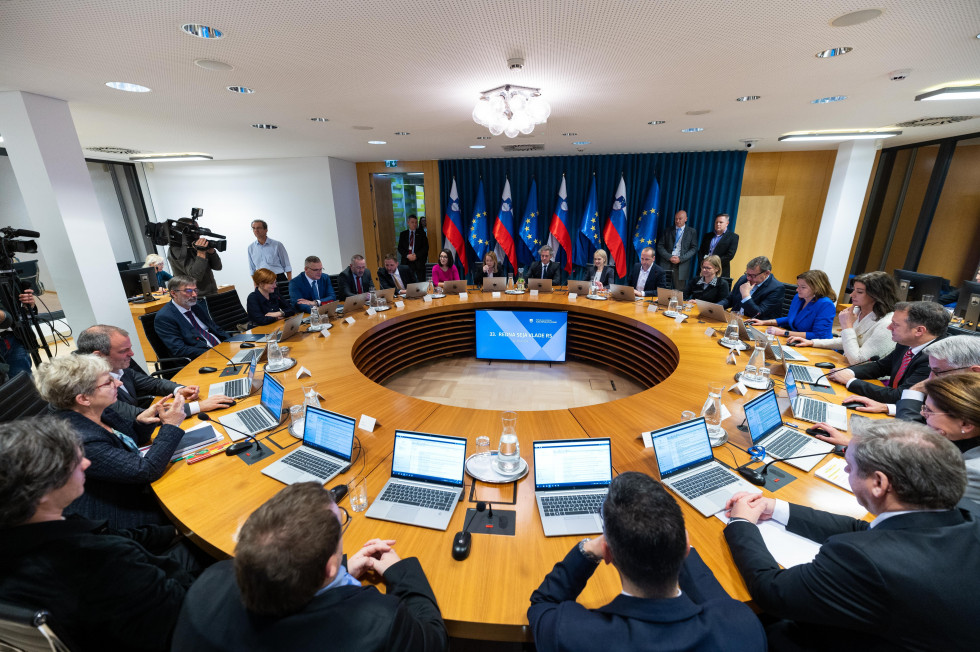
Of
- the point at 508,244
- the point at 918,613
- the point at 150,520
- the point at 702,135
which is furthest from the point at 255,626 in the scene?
the point at 508,244

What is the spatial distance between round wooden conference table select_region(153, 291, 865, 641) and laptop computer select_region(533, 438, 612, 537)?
10cm

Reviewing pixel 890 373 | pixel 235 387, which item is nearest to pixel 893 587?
pixel 890 373

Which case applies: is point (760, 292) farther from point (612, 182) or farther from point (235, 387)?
point (235, 387)

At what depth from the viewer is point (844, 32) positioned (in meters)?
1.97

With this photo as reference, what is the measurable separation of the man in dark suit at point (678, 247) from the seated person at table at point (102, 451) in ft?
23.2

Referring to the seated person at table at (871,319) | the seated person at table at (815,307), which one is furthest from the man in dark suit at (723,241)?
the seated person at table at (871,319)

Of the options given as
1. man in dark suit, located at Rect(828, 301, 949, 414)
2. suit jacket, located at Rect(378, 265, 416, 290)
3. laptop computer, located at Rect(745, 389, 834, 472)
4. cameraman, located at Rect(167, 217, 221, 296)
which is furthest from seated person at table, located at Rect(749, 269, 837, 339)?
cameraman, located at Rect(167, 217, 221, 296)

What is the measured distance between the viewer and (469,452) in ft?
6.54

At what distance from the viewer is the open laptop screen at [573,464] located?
5.45 ft

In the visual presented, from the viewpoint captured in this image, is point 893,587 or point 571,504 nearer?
point 893,587

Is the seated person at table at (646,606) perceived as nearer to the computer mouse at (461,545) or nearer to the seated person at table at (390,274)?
the computer mouse at (461,545)

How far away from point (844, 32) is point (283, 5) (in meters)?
2.72

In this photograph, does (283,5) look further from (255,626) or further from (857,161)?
(857,161)

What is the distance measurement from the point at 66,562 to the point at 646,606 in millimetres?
1535
